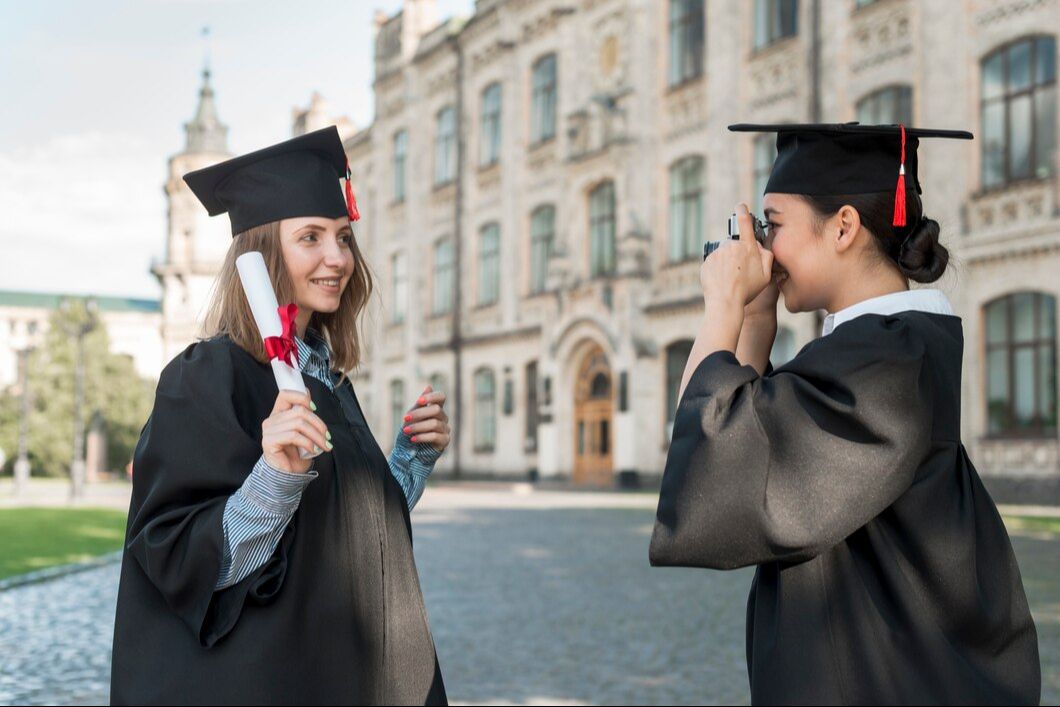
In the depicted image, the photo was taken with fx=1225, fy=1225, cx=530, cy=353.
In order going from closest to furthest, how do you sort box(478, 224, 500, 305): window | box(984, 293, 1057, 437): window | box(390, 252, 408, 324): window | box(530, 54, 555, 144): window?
1. box(984, 293, 1057, 437): window
2. box(530, 54, 555, 144): window
3. box(478, 224, 500, 305): window
4. box(390, 252, 408, 324): window

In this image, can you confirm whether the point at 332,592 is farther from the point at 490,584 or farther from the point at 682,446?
the point at 490,584

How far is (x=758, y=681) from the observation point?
2.30 m

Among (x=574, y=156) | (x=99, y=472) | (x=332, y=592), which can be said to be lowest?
(x=99, y=472)

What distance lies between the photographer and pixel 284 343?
7.78 feet

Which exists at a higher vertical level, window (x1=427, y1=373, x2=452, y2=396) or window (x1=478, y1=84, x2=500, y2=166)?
window (x1=478, y1=84, x2=500, y2=166)

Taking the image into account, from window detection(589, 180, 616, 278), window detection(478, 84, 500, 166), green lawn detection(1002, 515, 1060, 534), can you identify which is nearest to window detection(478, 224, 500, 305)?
window detection(478, 84, 500, 166)

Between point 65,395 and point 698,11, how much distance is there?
44002mm

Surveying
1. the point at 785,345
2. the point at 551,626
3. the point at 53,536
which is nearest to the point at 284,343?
the point at 551,626

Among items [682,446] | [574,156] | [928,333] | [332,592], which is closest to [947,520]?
[928,333]

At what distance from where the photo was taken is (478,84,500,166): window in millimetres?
36875

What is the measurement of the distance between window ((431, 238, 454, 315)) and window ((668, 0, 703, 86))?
1201cm

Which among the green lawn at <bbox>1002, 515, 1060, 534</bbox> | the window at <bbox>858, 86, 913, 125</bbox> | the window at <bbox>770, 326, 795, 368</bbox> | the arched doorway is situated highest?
the window at <bbox>858, 86, 913, 125</bbox>

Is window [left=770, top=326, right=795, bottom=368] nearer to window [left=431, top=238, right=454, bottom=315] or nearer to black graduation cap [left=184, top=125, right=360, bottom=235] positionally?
window [left=431, top=238, right=454, bottom=315]

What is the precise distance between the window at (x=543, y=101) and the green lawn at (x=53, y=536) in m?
16.2
